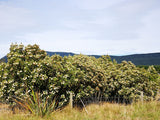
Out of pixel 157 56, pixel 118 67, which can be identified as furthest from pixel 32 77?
pixel 157 56

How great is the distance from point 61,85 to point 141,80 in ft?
28.8

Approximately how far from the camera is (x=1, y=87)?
10.8m

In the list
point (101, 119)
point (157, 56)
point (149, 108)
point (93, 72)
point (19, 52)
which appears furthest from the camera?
point (157, 56)

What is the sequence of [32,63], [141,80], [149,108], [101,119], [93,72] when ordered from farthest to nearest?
[141,80] < [93,72] < [32,63] < [149,108] < [101,119]

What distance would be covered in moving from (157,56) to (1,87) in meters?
139

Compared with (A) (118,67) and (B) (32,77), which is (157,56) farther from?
(B) (32,77)

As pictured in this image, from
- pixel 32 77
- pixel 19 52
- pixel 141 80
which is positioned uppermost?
pixel 19 52

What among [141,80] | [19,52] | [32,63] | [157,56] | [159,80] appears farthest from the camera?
[157,56]

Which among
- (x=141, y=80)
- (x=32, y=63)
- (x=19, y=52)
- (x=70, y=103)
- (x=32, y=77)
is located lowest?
(x=70, y=103)

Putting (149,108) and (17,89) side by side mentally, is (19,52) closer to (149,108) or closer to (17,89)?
(17,89)

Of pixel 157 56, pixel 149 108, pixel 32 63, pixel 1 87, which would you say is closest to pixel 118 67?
pixel 149 108

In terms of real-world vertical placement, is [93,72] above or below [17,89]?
above

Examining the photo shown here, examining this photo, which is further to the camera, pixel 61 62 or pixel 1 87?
pixel 61 62

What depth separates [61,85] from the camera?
10891mm
